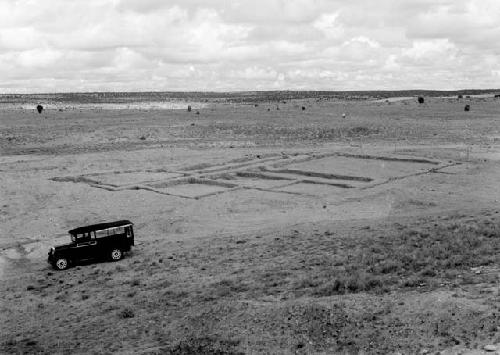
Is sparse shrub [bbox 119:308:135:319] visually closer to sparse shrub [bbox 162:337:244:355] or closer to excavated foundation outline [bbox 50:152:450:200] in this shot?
sparse shrub [bbox 162:337:244:355]

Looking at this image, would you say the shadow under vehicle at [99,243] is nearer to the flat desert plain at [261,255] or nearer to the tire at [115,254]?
the tire at [115,254]

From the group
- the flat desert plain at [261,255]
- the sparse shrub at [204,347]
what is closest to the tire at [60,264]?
the flat desert plain at [261,255]

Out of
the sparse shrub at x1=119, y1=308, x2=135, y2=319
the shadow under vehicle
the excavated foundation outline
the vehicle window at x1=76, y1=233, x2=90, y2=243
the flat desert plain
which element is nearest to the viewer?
the flat desert plain

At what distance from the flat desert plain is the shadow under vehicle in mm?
400

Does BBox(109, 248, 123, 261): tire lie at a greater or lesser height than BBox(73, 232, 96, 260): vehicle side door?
lesser

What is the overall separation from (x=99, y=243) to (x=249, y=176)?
49.8 ft

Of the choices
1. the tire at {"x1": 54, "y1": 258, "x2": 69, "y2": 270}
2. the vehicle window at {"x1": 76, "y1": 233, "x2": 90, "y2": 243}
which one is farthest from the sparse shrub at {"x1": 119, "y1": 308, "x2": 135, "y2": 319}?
the vehicle window at {"x1": 76, "y1": 233, "x2": 90, "y2": 243}

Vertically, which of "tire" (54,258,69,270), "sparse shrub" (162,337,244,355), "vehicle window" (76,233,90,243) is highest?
"vehicle window" (76,233,90,243)

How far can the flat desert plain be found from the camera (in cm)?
1018

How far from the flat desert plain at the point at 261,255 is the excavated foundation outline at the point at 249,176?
0.40ft

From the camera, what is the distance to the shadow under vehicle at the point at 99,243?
56.3ft

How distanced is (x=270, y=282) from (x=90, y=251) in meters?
6.62

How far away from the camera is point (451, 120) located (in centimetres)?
6706

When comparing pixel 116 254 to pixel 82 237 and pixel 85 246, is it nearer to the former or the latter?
pixel 85 246
